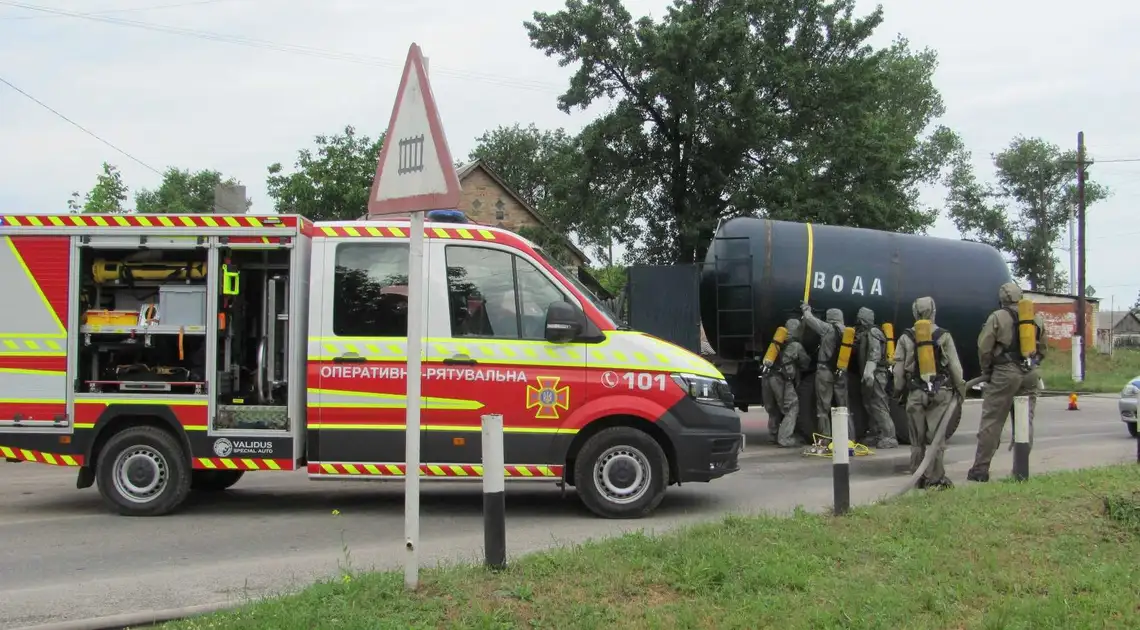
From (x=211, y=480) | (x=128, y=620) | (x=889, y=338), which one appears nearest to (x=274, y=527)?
(x=211, y=480)

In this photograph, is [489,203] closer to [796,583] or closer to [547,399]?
[547,399]

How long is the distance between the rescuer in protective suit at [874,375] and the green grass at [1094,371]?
51.0ft

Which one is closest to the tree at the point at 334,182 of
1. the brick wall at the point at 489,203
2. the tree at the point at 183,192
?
the brick wall at the point at 489,203

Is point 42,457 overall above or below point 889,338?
below

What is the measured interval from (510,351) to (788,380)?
6.10m

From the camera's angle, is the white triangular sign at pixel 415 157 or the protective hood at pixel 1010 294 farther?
the protective hood at pixel 1010 294

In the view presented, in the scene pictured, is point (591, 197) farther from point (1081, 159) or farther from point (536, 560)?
point (536, 560)

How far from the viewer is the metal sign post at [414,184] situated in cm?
443

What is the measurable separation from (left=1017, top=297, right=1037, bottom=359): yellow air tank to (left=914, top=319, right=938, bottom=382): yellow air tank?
84 centimetres

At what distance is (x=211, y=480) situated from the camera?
8.89 meters

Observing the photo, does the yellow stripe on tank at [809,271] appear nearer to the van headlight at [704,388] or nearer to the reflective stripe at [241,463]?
the van headlight at [704,388]

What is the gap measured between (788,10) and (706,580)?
26.2 metres

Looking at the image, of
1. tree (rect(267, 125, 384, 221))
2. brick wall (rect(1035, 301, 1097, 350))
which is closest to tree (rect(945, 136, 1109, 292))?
brick wall (rect(1035, 301, 1097, 350))

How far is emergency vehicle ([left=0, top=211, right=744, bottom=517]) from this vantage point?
23.9 ft
